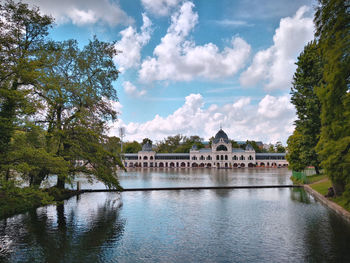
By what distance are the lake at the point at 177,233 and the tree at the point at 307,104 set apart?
39.1 ft

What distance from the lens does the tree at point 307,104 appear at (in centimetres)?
3003

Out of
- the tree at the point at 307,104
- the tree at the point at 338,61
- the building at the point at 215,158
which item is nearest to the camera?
the tree at the point at 338,61

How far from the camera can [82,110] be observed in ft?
68.7

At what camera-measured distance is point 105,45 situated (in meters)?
24.8

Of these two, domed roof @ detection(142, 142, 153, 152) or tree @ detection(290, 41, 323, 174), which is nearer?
tree @ detection(290, 41, 323, 174)

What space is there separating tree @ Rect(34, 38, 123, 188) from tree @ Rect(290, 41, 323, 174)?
21097mm

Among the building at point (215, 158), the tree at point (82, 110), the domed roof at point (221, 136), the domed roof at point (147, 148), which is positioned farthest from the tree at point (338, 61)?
the domed roof at point (147, 148)

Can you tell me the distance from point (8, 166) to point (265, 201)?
60.6 feet

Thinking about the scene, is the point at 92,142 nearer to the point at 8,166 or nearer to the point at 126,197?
the point at 126,197

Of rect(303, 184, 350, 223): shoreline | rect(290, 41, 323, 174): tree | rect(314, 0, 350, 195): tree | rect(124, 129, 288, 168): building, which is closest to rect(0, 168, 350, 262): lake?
rect(303, 184, 350, 223): shoreline

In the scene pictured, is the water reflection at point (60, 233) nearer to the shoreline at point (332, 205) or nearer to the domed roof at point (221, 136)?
the shoreline at point (332, 205)

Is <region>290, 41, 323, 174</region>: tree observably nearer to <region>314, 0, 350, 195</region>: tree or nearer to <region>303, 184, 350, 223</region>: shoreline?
<region>303, 184, 350, 223</region>: shoreline

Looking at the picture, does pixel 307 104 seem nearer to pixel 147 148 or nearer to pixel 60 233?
pixel 60 233

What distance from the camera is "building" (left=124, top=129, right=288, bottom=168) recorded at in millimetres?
117875
